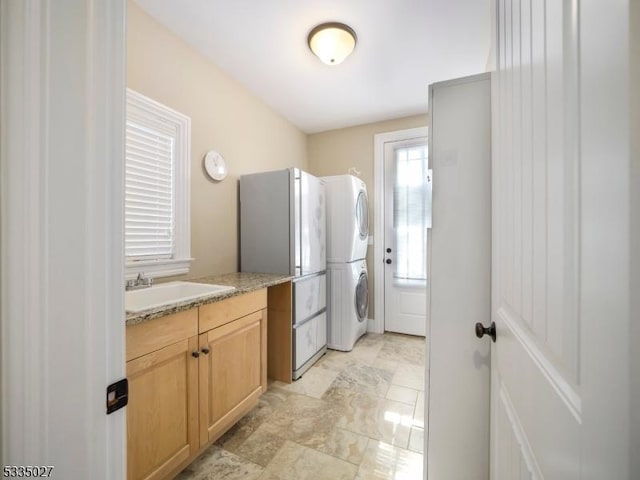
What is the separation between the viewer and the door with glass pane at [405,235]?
325cm

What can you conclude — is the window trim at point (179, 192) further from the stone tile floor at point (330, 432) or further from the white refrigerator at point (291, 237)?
the stone tile floor at point (330, 432)

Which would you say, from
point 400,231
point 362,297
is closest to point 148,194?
point 362,297

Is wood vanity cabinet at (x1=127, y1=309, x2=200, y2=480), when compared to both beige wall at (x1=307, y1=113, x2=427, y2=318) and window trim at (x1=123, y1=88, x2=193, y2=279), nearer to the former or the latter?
window trim at (x1=123, y1=88, x2=193, y2=279)

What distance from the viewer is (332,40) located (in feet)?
6.03

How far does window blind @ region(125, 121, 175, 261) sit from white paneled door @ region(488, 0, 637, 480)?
77.0 inches

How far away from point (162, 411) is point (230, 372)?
0.43 metres

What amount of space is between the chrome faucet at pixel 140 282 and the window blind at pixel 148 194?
0.13 metres

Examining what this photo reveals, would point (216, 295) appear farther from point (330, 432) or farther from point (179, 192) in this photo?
point (330, 432)

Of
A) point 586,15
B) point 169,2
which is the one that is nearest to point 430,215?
point 586,15

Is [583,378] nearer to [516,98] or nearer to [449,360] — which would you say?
[516,98]

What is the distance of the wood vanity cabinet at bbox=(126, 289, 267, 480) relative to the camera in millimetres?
1135

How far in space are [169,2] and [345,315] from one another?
287 cm

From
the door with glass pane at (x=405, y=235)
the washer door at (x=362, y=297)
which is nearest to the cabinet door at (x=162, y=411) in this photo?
the washer door at (x=362, y=297)

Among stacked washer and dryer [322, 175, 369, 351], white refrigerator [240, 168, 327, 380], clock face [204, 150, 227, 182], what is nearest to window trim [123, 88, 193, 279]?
clock face [204, 150, 227, 182]
